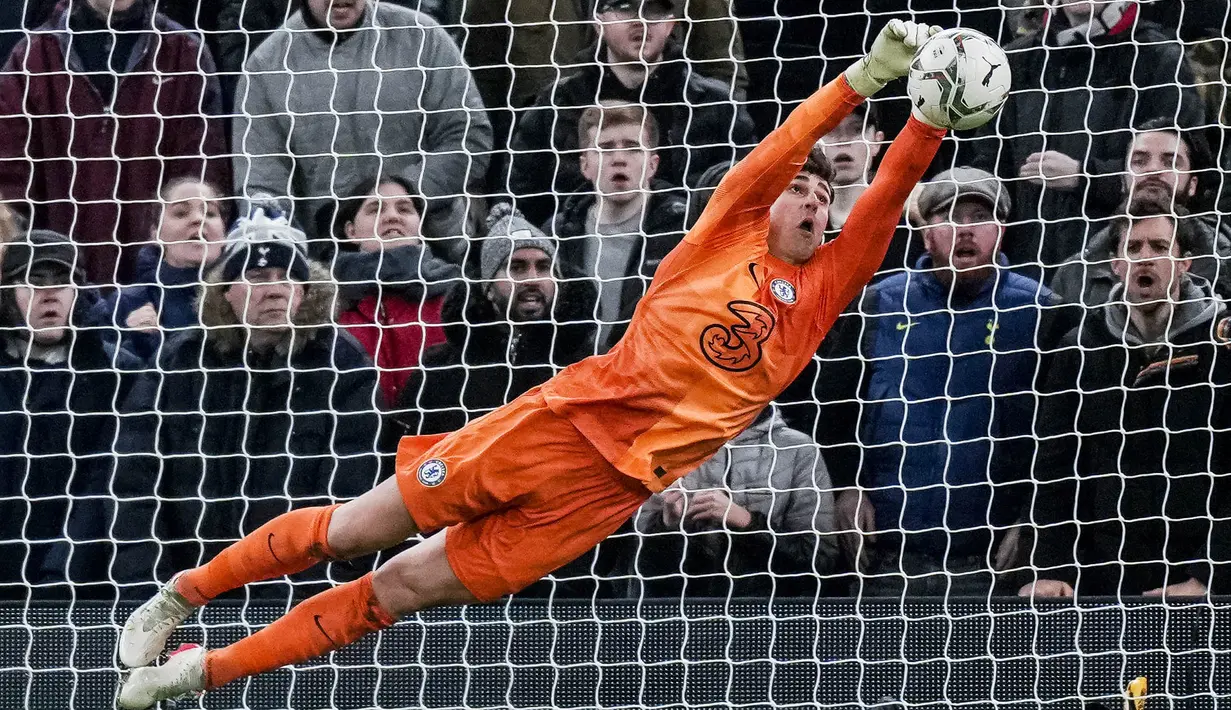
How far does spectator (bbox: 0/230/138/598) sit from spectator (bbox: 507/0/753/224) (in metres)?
1.37

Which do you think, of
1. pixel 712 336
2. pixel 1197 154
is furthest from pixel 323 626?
pixel 1197 154

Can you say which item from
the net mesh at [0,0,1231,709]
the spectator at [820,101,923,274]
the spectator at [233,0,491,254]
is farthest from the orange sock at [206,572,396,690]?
the spectator at [820,101,923,274]

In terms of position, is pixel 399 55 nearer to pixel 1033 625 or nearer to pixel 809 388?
pixel 809 388

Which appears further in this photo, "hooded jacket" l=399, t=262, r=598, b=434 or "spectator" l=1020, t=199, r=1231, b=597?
"hooded jacket" l=399, t=262, r=598, b=434

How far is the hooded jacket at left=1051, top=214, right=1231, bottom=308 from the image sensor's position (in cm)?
517

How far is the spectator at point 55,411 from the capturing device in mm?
5246

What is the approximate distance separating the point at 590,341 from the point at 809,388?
2.24 feet

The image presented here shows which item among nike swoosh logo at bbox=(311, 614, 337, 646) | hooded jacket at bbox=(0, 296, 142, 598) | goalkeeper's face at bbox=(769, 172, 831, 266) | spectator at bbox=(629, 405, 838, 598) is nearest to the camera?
goalkeeper's face at bbox=(769, 172, 831, 266)

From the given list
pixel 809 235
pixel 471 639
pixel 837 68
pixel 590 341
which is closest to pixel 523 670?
pixel 471 639

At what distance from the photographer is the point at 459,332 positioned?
17.3 feet

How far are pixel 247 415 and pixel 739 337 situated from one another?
189 cm

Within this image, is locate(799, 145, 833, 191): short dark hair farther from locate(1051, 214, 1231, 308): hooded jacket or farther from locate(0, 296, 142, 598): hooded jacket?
locate(0, 296, 142, 598): hooded jacket

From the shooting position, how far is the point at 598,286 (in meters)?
5.32

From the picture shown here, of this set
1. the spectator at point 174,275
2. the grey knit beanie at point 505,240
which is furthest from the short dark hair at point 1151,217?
the spectator at point 174,275
